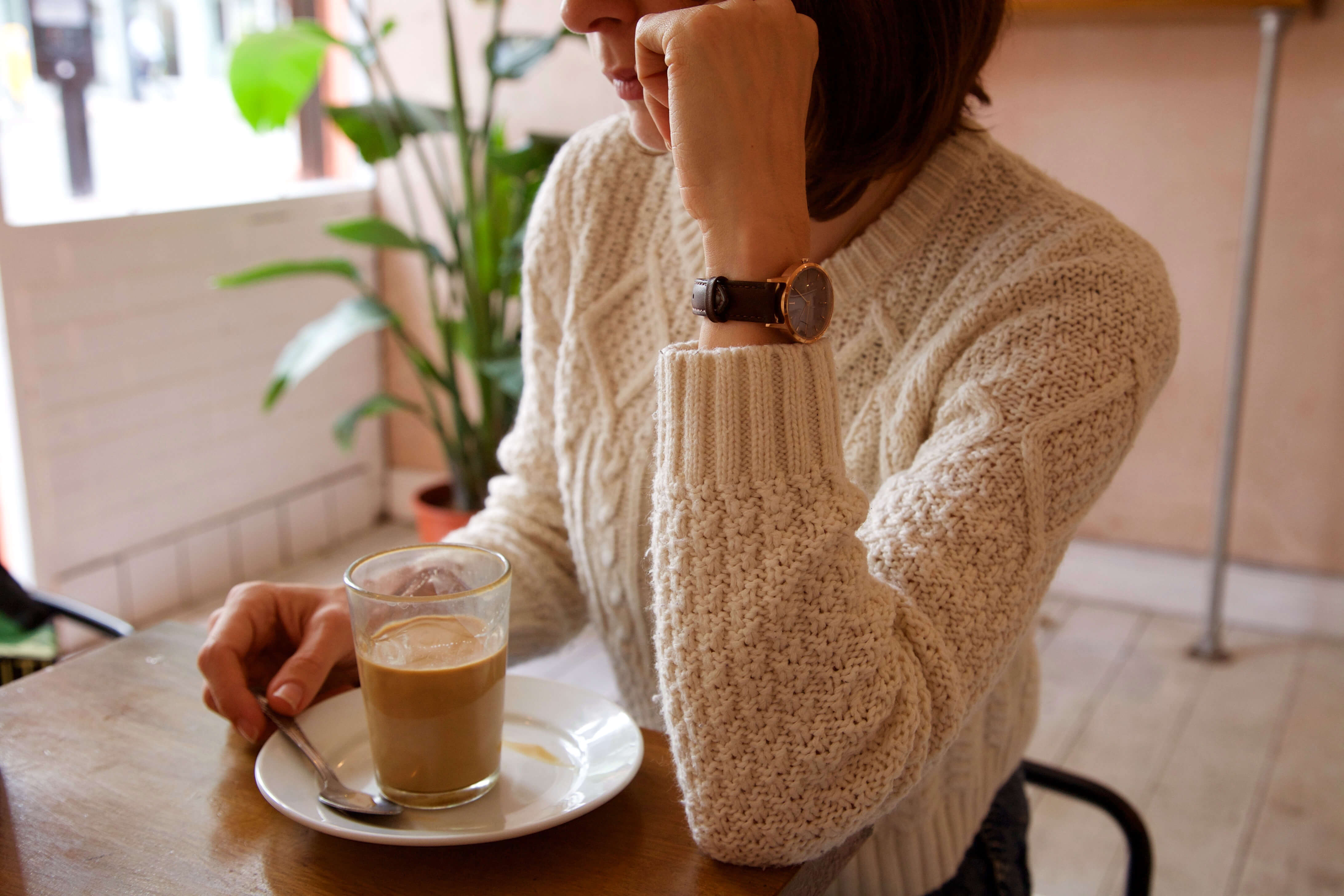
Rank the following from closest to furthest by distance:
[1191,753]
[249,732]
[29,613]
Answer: [249,732], [29,613], [1191,753]

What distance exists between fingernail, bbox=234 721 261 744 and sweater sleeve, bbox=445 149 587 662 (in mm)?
317

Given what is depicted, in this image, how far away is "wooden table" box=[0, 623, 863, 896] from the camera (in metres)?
0.58

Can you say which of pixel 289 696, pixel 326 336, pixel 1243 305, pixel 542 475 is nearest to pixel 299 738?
pixel 289 696

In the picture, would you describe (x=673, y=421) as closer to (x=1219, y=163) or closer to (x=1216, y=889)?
(x=1216, y=889)

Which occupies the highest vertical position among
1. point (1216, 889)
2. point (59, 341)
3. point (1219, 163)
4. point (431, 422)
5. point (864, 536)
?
point (1219, 163)

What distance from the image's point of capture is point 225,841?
0.61m

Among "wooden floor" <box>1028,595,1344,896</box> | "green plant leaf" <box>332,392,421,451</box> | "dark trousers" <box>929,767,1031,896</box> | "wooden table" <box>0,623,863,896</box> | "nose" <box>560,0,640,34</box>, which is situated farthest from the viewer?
"green plant leaf" <box>332,392,421,451</box>

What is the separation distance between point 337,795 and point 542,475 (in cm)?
46

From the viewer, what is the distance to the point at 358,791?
0.64 m

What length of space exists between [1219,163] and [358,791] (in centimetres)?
231

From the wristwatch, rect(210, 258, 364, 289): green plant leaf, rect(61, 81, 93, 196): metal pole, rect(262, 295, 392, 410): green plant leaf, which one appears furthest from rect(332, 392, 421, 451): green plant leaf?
the wristwatch

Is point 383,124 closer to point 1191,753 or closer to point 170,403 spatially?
point 170,403

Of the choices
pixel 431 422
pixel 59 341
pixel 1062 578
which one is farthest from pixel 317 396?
pixel 1062 578

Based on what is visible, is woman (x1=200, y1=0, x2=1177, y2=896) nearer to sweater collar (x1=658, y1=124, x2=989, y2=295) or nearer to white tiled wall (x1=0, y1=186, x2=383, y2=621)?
sweater collar (x1=658, y1=124, x2=989, y2=295)
